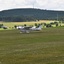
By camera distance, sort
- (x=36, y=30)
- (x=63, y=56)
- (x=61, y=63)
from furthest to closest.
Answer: (x=36, y=30)
(x=63, y=56)
(x=61, y=63)

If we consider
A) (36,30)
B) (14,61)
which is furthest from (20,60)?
(36,30)

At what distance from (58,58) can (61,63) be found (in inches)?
122

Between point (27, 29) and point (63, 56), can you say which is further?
point (27, 29)

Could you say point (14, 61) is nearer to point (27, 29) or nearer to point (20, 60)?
point (20, 60)

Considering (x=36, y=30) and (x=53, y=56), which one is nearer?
(x=53, y=56)

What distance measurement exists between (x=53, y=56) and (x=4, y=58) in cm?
478

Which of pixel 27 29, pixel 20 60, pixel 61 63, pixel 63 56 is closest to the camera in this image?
pixel 61 63

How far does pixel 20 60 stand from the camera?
2861 cm

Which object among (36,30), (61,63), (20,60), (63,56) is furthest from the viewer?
Answer: (36,30)

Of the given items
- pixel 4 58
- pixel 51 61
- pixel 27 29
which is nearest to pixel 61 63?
pixel 51 61

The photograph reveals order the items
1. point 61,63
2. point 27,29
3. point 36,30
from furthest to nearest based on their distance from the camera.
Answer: point 36,30, point 27,29, point 61,63

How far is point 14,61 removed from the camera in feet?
91.2

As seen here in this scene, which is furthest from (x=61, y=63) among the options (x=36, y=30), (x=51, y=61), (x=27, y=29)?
(x=36, y=30)

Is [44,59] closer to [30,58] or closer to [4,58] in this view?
[30,58]
